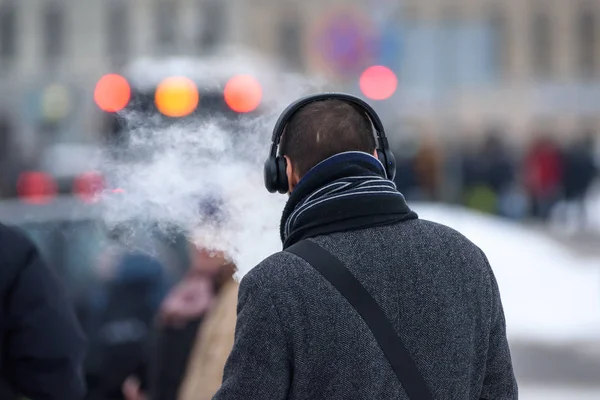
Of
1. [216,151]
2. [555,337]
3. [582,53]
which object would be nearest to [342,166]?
[216,151]

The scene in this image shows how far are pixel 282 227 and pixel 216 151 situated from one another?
64cm

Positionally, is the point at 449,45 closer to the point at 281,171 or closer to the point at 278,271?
the point at 281,171

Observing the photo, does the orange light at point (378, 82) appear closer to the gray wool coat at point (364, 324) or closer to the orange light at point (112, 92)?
the orange light at point (112, 92)

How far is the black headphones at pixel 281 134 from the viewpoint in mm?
2404

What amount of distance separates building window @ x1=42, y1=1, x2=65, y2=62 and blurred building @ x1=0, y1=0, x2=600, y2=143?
0.05m

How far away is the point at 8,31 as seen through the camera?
165 ft

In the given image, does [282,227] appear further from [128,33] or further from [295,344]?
[128,33]

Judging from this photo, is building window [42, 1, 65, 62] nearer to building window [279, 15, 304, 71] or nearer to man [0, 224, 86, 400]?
building window [279, 15, 304, 71]

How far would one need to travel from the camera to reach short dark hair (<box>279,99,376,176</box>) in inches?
93.0

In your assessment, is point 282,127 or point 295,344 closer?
point 295,344

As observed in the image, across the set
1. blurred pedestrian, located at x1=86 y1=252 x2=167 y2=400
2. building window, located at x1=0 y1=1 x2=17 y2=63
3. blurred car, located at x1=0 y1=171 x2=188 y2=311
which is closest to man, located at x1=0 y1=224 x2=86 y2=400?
blurred pedestrian, located at x1=86 y1=252 x2=167 y2=400

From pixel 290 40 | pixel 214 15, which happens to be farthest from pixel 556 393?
pixel 290 40

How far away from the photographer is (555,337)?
33.7 ft

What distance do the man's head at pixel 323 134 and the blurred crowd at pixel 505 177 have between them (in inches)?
635
